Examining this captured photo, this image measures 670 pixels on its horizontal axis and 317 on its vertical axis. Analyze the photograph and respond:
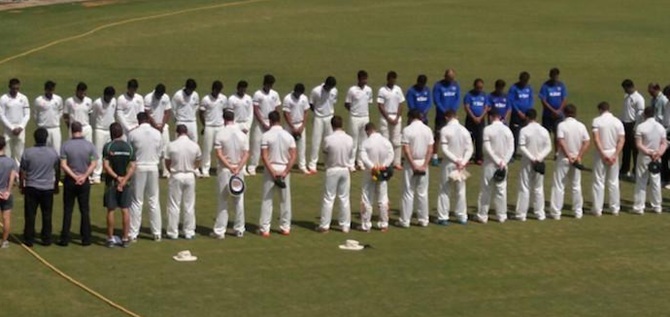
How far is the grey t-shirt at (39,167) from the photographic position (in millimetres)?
24406

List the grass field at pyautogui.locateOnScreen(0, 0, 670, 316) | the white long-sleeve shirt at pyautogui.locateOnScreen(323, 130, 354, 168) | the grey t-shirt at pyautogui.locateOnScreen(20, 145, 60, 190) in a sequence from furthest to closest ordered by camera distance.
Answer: the white long-sleeve shirt at pyautogui.locateOnScreen(323, 130, 354, 168), the grey t-shirt at pyautogui.locateOnScreen(20, 145, 60, 190), the grass field at pyautogui.locateOnScreen(0, 0, 670, 316)

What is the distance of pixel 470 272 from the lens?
78.3 ft

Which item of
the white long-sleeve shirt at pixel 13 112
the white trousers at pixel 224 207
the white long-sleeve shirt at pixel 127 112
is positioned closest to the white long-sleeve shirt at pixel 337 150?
the white trousers at pixel 224 207

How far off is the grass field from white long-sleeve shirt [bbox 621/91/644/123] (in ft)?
4.35

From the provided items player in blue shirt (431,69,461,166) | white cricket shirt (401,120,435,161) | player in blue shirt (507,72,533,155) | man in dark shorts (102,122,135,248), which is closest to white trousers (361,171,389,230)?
white cricket shirt (401,120,435,161)

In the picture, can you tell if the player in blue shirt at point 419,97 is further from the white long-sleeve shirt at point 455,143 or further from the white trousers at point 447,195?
the white trousers at point 447,195

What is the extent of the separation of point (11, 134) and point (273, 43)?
16254 millimetres

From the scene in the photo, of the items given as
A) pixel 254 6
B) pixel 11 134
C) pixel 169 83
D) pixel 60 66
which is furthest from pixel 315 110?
pixel 254 6

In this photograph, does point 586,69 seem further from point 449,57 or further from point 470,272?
point 470,272

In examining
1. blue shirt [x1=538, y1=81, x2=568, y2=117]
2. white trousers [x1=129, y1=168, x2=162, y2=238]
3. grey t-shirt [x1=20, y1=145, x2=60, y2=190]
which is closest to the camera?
grey t-shirt [x1=20, y1=145, x2=60, y2=190]

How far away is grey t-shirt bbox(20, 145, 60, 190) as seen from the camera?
80.1ft

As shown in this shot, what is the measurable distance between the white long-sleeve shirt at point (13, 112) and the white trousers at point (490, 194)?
8717mm

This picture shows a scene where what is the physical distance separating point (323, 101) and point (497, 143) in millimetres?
4887

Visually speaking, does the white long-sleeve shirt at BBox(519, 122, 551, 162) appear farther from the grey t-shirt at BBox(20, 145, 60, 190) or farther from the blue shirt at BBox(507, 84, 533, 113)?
the grey t-shirt at BBox(20, 145, 60, 190)
